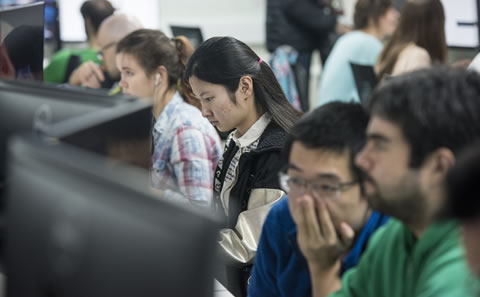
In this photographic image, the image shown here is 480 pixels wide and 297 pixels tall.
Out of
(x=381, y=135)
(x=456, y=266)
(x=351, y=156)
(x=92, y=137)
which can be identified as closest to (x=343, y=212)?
(x=351, y=156)

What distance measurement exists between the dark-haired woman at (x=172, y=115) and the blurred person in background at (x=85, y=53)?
981 millimetres

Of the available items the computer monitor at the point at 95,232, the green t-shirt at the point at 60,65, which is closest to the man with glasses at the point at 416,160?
the computer monitor at the point at 95,232

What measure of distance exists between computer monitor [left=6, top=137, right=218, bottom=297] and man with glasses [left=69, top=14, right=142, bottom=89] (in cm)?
225

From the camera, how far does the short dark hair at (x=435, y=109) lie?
3.47 ft

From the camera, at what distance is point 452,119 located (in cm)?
106

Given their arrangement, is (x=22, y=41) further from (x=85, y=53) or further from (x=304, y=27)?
(x=304, y=27)

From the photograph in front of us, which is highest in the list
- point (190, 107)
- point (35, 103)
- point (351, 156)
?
point (35, 103)

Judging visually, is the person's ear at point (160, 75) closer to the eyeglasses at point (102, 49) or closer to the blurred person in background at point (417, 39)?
the eyeglasses at point (102, 49)

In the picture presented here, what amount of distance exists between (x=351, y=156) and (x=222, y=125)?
0.67 m

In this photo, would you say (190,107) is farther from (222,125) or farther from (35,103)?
(35,103)

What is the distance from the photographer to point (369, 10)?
3.88 m

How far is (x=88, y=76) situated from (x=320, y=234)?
6.67 ft

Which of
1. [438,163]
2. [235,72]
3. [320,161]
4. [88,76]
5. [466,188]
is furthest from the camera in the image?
[88,76]

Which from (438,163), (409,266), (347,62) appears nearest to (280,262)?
(409,266)
